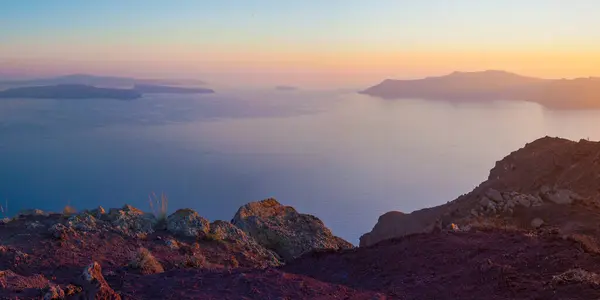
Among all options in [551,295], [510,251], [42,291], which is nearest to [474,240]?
[510,251]

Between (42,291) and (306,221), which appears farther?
(306,221)

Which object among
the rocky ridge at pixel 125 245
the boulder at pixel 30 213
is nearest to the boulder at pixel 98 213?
the rocky ridge at pixel 125 245

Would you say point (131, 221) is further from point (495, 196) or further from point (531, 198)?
point (531, 198)

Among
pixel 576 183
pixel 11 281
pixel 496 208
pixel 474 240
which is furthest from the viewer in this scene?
pixel 576 183

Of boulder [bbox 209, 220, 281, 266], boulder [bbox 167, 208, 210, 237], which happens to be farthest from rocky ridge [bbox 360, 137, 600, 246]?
boulder [bbox 167, 208, 210, 237]

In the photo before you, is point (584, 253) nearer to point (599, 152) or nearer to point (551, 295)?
point (551, 295)

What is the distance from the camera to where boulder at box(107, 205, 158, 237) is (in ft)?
33.9

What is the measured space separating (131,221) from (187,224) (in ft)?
3.57

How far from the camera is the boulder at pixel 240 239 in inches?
428

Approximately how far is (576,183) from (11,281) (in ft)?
42.2

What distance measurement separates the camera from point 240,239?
11195mm

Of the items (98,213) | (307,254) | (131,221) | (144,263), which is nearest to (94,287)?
(144,263)

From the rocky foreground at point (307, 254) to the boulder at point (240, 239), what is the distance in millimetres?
33

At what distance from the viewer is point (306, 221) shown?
523 inches
